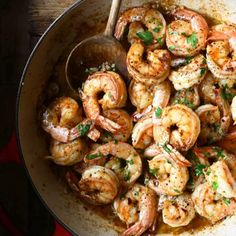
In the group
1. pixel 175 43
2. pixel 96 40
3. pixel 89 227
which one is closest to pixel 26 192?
pixel 89 227

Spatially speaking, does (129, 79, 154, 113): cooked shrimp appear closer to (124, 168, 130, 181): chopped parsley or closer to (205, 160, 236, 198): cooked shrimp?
(124, 168, 130, 181): chopped parsley

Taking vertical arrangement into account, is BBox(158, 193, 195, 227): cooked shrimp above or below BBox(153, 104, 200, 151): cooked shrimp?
below

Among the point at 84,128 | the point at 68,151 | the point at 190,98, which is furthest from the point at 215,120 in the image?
the point at 68,151

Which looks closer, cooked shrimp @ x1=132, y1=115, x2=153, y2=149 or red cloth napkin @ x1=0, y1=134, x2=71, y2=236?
cooked shrimp @ x1=132, y1=115, x2=153, y2=149

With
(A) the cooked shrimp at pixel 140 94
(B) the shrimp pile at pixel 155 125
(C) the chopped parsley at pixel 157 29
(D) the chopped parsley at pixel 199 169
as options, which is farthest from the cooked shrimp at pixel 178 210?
(C) the chopped parsley at pixel 157 29

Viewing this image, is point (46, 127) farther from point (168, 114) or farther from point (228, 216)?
point (228, 216)

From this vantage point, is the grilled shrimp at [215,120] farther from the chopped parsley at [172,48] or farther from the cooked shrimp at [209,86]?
the chopped parsley at [172,48]

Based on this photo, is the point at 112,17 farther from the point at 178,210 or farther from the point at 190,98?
the point at 178,210

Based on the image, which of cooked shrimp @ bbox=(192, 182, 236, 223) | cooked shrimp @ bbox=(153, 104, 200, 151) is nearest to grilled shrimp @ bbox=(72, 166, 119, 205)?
cooked shrimp @ bbox=(153, 104, 200, 151)
